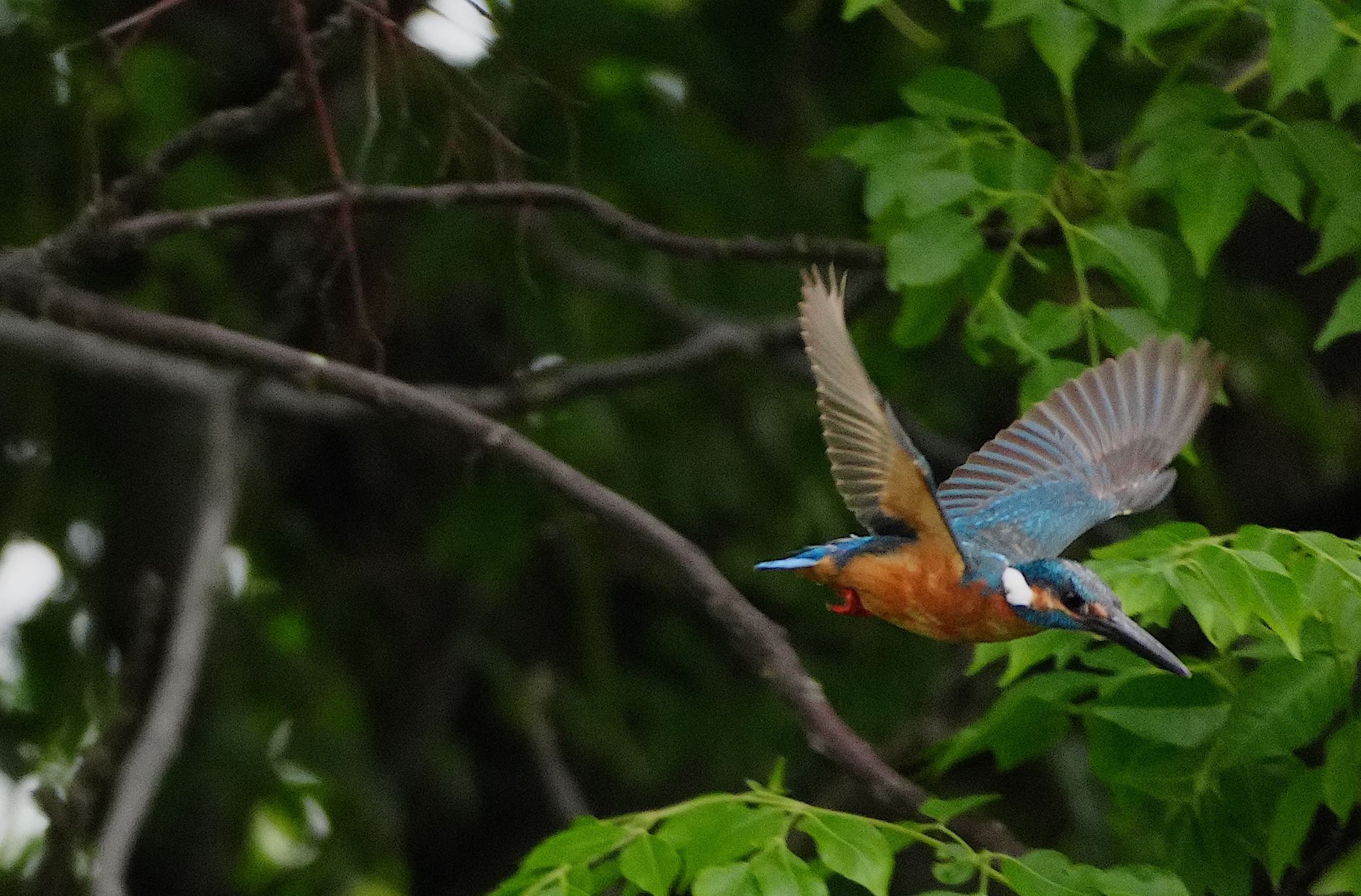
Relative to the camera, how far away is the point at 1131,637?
2.14 meters

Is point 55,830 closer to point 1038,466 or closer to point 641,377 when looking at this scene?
point 641,377

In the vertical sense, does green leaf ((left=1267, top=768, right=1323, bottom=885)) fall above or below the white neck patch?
below

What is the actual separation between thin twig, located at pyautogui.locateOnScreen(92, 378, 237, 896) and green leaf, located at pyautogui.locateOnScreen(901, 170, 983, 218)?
1.37m

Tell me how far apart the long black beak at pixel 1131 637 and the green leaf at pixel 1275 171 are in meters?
0.72

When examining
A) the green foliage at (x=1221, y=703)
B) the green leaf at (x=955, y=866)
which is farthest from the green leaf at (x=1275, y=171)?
the green leaf at (x=955, y=866)

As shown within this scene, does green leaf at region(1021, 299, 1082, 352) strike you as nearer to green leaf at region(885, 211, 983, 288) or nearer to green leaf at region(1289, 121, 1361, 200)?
green leaf at region(885, 211, 983, 288)

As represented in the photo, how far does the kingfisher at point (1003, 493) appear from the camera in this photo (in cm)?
214

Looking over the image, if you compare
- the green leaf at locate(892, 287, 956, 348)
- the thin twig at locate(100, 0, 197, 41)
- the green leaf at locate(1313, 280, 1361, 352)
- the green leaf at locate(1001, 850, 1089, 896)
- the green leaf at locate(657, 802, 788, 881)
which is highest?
the thin twig at locate(100, 0, 197, 41)

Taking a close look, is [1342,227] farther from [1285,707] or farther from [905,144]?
[1285,707]

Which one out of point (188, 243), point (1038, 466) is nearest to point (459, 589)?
point (188, 243)

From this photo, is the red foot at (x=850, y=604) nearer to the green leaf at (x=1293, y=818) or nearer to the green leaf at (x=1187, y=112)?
the green leaf at (x=1293, y=818)

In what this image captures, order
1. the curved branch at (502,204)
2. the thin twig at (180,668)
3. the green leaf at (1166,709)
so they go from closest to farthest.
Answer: the green leaf at (1166,709) < the thin twig at (180,668) < the curved branch at (502,204)

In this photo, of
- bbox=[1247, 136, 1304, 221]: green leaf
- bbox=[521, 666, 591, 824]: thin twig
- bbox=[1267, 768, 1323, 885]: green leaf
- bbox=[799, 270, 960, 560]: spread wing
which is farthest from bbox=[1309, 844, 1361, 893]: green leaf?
bbox=[521, 666, 591, 824]: thin twig

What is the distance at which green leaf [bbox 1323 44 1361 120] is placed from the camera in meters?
2.45
